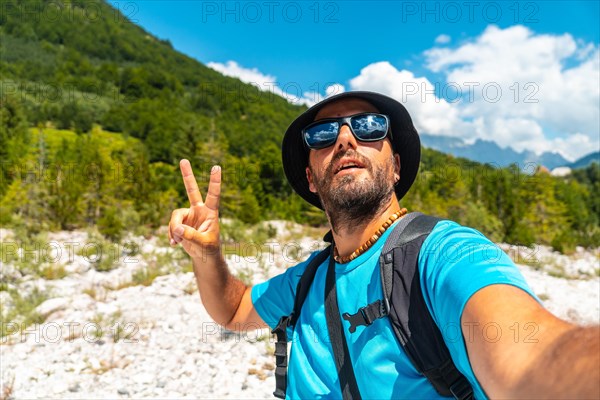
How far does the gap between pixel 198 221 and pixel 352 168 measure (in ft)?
3.05

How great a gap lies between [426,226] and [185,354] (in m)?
3.60

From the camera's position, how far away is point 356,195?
5.17ft

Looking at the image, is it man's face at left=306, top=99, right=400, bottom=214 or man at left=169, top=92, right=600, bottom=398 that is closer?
man at left=169, top=92, right=600, bottom=398

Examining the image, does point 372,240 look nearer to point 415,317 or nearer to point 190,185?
point 415,317

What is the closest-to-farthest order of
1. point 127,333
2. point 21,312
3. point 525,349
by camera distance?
1. point 525,349
2. point 127,333
3. point 21,312

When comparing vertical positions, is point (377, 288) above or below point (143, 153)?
below

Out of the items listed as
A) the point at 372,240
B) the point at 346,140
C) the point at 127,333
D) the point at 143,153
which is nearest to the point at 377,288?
the point at 372,240

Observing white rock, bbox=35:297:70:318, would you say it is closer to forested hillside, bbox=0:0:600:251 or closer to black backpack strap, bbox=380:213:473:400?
black backpack strap, bbox=380:213:473:400

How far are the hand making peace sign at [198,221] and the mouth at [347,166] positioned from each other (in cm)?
65

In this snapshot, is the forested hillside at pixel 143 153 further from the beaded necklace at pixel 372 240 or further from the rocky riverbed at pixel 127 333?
the beaded necklace at pixel 372 240

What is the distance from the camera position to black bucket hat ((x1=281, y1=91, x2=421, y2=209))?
6.07ft

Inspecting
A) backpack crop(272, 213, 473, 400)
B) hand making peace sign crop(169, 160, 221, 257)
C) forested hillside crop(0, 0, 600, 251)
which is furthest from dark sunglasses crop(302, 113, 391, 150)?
forested hillside crop(0, 0, 600, 251)

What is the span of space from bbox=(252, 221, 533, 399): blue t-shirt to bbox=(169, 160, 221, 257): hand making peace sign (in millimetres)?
658

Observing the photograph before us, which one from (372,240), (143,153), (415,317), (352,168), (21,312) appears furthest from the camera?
(143,153)
